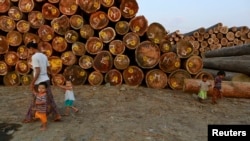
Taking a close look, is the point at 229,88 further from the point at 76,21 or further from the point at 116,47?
the point at 76,21

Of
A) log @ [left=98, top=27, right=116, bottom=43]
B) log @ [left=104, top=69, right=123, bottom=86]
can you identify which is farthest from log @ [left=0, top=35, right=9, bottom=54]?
log @ [left=104, top=69, right=123, bottom=86]

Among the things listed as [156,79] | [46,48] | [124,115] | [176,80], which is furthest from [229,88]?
[46,48]

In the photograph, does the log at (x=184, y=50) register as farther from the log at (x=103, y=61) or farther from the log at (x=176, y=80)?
the log at (x=103, y=61)

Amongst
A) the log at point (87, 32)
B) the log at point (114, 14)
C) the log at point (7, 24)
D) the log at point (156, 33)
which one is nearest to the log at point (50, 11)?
the log at point (87, 32)

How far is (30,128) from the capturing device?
579cm

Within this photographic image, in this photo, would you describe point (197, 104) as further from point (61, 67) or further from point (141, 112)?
point (61, 67)

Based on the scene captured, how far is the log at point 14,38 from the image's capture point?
369 inches

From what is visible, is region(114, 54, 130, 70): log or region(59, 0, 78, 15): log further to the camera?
region(59, 0, 78, 15): log

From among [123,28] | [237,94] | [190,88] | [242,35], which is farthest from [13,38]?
[242,35]

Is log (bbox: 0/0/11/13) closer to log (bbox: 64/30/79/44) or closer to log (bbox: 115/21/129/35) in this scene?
log (bbox: 64/30/79/44)

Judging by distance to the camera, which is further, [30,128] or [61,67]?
[61,67]

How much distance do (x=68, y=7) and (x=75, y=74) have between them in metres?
1.92

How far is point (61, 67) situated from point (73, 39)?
0.87 metres

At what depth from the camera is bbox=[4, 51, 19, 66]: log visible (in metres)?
9.44
